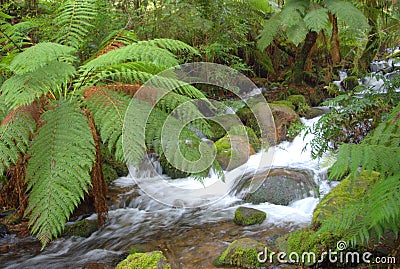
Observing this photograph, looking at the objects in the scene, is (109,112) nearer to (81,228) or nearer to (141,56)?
(141,56)

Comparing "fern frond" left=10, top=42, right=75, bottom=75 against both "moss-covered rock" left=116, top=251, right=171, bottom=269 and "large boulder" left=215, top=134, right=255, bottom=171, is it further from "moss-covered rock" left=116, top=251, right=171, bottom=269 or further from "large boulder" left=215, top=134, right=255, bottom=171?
"large boulder" left=215, top=134, right=255, bottom=171

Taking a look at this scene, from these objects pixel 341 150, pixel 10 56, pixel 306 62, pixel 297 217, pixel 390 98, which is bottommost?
pixel 297 217

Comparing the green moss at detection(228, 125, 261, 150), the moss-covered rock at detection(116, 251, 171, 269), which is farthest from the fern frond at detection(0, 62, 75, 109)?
the green moss at detection(228, 125, 261, 150)

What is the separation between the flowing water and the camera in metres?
2.44

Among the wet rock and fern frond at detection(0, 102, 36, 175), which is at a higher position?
fern frond at detection(0, 102, 36, 175)

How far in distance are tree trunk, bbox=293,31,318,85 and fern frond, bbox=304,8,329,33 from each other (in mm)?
1669

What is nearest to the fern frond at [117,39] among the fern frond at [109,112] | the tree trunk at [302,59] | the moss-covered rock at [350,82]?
the fern frond at [109,112]

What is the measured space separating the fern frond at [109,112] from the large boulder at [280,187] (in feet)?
6.40

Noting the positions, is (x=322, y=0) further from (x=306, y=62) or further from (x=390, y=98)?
(x=390, y=98)

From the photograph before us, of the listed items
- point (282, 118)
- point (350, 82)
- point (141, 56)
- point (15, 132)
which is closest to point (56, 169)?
point (15, 132)

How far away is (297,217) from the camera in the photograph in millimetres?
2990

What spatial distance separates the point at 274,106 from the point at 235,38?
4.11ft

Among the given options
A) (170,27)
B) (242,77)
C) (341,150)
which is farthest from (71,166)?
(242,77)

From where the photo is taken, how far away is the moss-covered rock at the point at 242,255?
2.19 m
